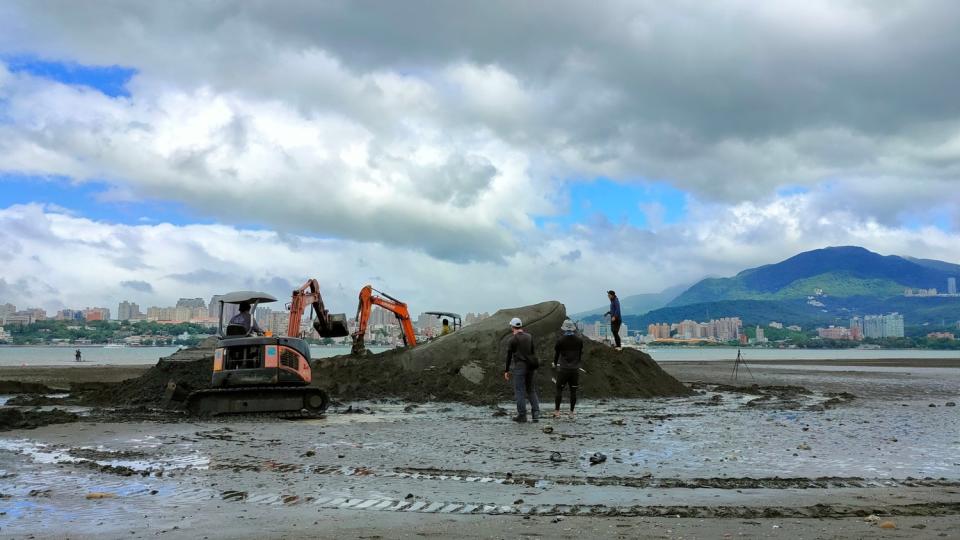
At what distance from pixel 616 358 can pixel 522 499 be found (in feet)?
53.7

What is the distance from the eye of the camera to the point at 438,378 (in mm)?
22828

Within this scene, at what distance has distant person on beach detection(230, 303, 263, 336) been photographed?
17.5 metres

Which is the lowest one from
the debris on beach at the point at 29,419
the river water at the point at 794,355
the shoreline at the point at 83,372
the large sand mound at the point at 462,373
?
the river water at the point at 794,355

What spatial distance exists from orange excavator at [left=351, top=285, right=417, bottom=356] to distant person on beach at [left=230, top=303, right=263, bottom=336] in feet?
34.3

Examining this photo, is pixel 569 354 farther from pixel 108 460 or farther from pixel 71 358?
pixel 71 358

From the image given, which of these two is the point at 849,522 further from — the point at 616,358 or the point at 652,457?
the point at 616,358

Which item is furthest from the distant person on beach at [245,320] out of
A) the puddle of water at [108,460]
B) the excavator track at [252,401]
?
the puddle of water at [108,460]

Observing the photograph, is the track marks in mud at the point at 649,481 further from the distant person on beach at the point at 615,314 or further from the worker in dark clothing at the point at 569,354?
the distant person on beach at the point at 615,314

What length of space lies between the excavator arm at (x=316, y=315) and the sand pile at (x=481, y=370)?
1.48 meters

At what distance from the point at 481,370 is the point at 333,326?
623cm

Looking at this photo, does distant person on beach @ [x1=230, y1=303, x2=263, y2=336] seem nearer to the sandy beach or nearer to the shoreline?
the sandy beach

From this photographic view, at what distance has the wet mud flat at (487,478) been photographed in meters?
6.16

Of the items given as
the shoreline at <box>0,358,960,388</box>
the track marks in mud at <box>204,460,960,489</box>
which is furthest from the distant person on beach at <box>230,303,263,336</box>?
the shoreline at <box>0,358,960,388</box>

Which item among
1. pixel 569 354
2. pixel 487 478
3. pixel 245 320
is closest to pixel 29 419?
→ pixel 245 320
